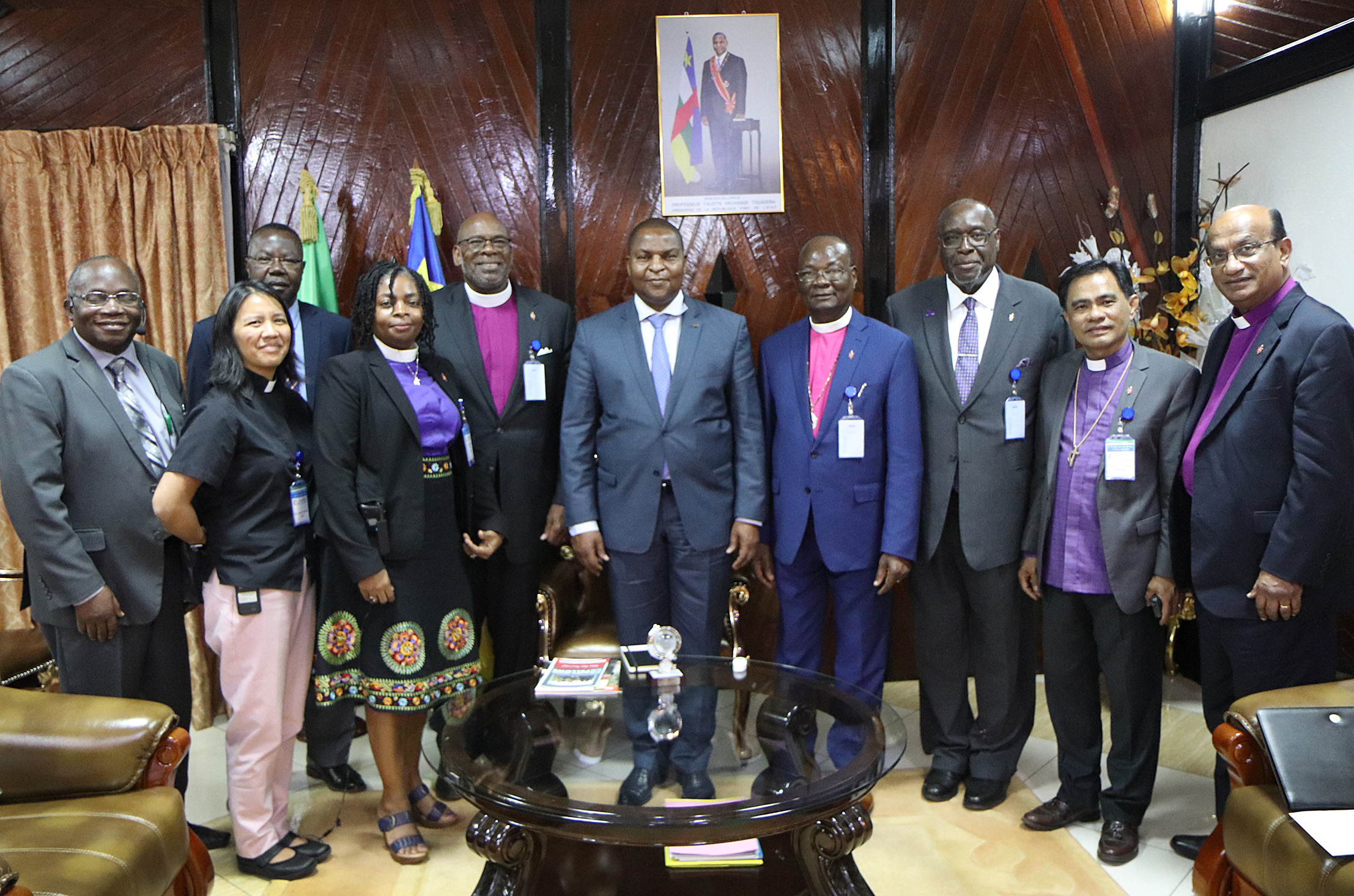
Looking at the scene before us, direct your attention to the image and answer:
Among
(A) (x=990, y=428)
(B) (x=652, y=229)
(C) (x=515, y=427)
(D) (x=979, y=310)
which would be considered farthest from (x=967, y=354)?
(C) (x=515, y=427)

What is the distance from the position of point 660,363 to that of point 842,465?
0.67 m

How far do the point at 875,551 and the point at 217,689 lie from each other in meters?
2.79

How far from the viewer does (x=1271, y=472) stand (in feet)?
8.62

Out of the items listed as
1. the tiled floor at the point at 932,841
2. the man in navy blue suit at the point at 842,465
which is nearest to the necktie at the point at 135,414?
the tiled floor at the point at 932,841

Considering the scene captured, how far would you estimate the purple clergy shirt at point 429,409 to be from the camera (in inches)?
117

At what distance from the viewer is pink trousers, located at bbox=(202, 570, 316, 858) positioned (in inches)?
109

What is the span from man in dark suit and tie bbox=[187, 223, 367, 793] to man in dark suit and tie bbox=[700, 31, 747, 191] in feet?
5.73

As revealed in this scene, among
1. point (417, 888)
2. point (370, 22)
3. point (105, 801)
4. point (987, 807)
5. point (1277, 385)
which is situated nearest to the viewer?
point (105, 801)

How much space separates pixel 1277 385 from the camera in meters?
2.61

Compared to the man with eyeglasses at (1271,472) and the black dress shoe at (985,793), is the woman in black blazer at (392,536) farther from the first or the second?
the man with eyeglasses at (1271,472)

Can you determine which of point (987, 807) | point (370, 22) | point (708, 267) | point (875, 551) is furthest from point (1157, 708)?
point (370, 22)

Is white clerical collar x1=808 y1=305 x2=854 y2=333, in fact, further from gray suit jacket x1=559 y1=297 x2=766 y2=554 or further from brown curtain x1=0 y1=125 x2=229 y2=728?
brown curtain x1=0 y1=125 x2=229 y2=728

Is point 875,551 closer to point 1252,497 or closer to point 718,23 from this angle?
point 1252,497

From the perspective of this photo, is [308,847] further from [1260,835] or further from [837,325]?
[1260,835]
